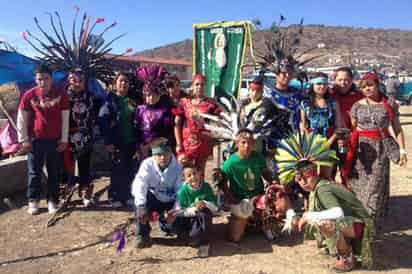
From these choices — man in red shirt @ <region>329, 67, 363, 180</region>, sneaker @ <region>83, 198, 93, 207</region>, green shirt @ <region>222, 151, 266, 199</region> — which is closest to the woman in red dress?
green shirt @ <region>222, 151, 266, 199</region>

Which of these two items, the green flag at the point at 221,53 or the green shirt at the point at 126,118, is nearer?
the green shirt at the point at 126,118

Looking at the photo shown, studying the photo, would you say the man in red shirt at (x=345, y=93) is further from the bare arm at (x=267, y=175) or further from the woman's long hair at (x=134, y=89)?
the woman's long hair at (x=134, y=89)

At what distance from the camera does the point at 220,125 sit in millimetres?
4441

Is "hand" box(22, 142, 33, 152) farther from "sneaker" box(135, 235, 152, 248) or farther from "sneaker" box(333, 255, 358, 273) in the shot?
"sneaker" box(333, 255, 358, 273)

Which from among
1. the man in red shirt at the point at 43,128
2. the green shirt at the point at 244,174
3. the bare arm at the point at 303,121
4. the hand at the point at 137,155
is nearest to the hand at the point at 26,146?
the man in red shirt at the point at 43,128

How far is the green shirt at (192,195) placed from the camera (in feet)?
12.9

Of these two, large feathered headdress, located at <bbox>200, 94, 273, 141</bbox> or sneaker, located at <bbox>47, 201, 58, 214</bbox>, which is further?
Result: sneaker, located at <bbox>47, 201, 58, 214</bbox>

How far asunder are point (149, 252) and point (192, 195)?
70 centimetres

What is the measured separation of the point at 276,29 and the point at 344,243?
9.95 ft

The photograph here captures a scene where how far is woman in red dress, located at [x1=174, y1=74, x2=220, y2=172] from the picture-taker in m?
4.61

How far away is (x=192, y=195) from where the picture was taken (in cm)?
392

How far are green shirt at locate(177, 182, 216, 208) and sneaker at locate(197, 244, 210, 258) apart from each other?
0.43 meters

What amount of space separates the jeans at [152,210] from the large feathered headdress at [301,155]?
1.29 m

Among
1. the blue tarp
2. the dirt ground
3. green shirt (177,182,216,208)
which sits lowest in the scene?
the dirt ground
